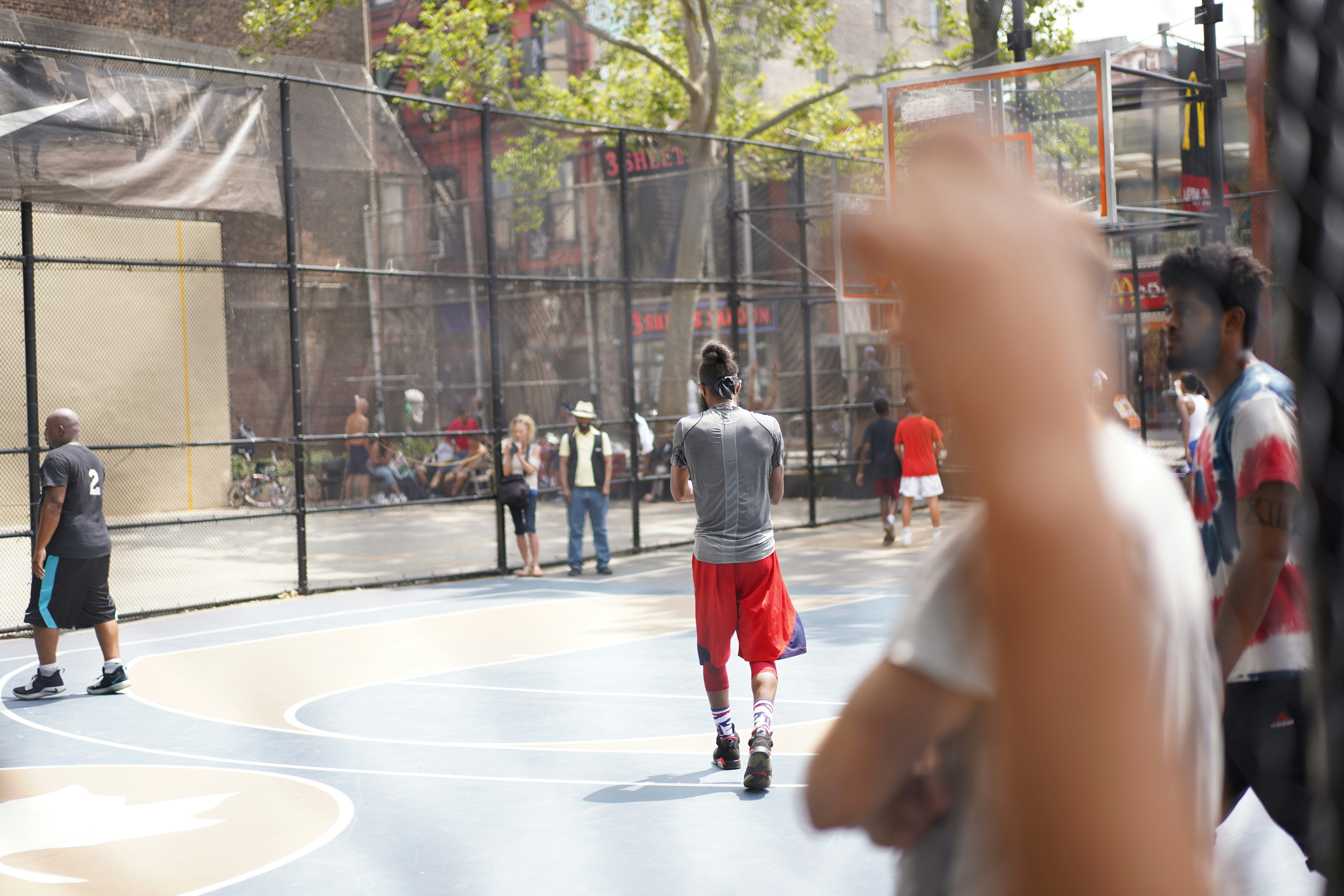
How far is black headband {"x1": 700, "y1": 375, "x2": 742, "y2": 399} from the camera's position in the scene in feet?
21.7

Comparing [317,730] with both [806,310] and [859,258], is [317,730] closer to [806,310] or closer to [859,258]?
[859,258]

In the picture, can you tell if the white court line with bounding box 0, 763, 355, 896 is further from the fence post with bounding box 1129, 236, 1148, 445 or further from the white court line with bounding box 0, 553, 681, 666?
the fence post with bounding box 1129, 236, 1148, 445

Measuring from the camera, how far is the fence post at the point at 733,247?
17406mm

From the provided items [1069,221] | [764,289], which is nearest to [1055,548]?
[1069,221]

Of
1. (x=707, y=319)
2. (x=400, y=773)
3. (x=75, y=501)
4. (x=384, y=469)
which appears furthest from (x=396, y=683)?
(x=707, y=319)

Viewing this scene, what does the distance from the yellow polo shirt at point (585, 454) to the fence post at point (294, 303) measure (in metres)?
2.96

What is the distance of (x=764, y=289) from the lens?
2169 cm

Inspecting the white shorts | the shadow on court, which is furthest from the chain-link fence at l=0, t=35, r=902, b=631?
the shadow on court

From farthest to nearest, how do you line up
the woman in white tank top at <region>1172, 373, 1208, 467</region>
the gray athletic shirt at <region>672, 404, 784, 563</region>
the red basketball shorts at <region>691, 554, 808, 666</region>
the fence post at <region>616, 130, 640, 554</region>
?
the fence post at <region>616, 130, 640, 554</region>
the woman in white tank top at <region>1172, 373, 1208, 467</region>
the gray athletic shirt at <region>672, 404, 784, 563</region>
the red basketball shorts at <region>691, 554, 808, 666</region>

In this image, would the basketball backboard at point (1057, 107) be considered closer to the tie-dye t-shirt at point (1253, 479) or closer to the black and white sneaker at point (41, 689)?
the tie-dye t-shirt at point (1253, 479)

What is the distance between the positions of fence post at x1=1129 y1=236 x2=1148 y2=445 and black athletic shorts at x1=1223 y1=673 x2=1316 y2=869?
14.5m

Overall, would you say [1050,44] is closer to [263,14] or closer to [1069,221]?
→ [263,14]

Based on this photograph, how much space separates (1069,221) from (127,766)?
712cm

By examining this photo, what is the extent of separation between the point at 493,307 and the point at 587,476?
2.32 meters
